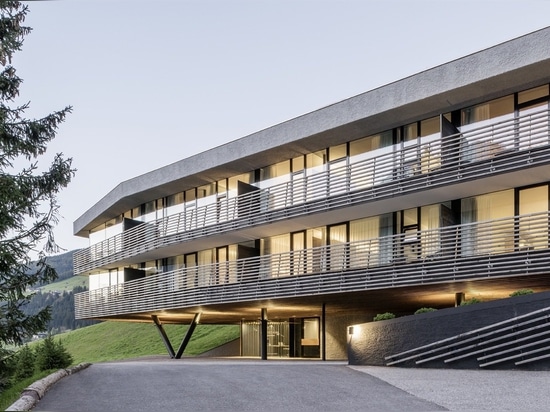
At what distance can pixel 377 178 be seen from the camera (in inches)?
877

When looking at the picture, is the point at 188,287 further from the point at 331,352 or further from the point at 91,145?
the point at 91,145

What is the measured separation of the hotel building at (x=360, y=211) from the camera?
1864 centimetres

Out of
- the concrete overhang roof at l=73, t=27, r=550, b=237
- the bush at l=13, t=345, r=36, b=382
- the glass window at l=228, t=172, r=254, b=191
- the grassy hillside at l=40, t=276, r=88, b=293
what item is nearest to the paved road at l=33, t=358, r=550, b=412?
the bush at l=13, t=345, r=36, b=382

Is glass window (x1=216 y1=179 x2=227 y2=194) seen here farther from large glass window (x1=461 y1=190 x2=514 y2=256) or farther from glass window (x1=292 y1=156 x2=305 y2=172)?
large glass window (x1=461 y1=190 x2=514 y2=256)

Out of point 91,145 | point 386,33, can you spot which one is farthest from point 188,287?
point 91,145

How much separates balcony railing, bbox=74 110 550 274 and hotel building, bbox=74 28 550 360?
0.07 m

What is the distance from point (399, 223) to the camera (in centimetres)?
2258

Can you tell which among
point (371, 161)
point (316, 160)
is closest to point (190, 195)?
point (316, 160)

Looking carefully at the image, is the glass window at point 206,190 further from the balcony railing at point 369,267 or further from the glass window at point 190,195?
the balcony railing at point 369,267

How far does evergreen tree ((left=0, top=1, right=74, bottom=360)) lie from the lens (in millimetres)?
15227

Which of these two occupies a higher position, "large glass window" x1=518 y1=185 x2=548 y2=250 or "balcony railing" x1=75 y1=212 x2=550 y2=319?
"large glass window" x1=518 y1=185 x2=548 y2=250

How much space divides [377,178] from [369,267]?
121 inches

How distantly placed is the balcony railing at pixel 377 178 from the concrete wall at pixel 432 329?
15.1 ft

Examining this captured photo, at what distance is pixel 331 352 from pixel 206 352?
1122cm
